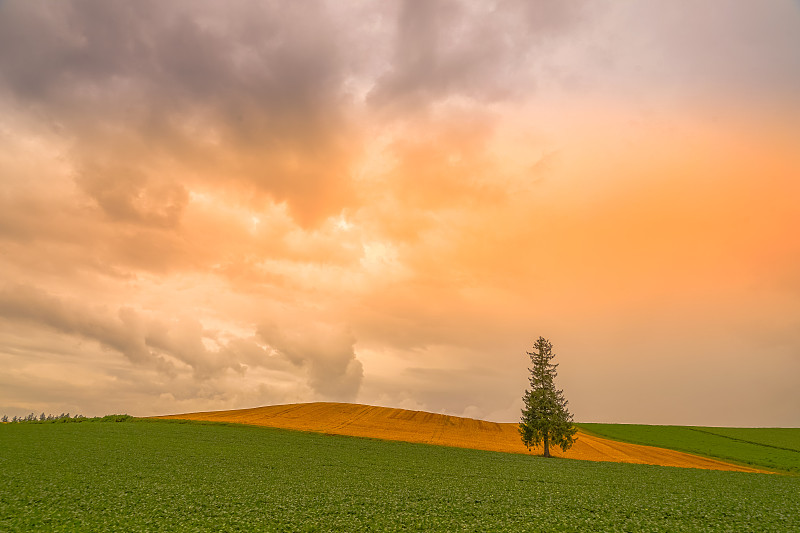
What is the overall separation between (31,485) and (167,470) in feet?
35.4

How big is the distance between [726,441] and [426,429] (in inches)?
3006

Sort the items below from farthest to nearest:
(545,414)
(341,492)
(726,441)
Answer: (726,441)
(545,414)
(341,492)

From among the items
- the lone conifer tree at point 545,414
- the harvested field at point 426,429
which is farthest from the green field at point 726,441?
the lone conifer tree at point 545,414

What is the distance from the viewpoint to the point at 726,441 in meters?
102

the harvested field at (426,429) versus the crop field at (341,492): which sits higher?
the crop field at (341,492)

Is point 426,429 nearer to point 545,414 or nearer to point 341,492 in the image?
point 545,414

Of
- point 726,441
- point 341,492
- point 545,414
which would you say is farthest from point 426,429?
point 726,441

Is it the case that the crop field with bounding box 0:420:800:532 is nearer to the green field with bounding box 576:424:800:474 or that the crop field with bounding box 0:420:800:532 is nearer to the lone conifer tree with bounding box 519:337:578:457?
the lone conifer tree with bounding box 519:337:578:457

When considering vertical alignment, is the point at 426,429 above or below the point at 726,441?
above

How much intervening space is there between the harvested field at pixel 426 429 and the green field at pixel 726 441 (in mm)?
8071

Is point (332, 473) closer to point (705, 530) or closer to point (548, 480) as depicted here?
point (548, 480)

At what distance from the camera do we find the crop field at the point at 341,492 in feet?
81.5

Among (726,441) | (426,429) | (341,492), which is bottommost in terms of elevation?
(726,441)

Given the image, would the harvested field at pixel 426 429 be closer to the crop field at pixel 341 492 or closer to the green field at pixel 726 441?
the green field at pixel 726 441
